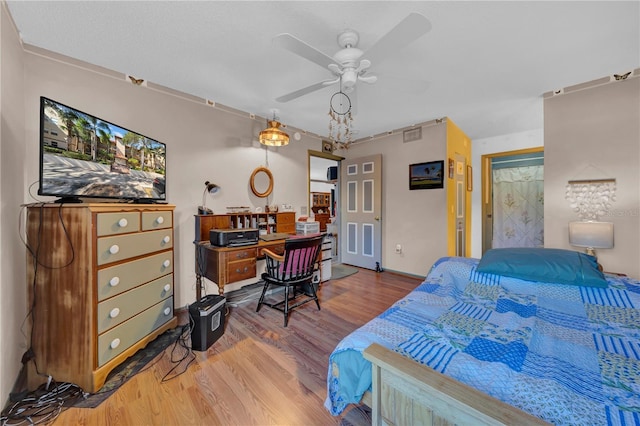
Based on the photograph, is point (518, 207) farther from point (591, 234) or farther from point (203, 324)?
point (203, 324)

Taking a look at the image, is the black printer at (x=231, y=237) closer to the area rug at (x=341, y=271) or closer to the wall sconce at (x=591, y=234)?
the area rug at (x=341, y=271)

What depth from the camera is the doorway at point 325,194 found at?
18.6ft

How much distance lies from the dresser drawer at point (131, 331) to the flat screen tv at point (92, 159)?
0.93 metres

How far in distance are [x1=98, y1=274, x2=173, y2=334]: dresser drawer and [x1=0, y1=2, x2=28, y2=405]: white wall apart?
17.0 inches

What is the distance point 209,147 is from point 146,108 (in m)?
0.70

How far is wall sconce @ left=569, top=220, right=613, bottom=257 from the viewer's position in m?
2.14

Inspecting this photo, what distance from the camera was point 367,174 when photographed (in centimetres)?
441

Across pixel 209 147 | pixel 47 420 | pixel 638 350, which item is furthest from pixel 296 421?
pixel 209 147

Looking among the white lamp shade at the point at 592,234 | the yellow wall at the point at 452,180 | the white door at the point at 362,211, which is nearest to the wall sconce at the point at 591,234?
the white lamp shade at the point at 592,234

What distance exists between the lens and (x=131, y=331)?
1732 mm

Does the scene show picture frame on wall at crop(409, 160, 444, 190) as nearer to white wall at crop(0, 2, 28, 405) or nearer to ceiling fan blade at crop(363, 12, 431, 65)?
ceiling fan blade at crop(363, 12, 431, 65)

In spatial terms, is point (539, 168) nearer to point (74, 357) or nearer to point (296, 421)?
point (296, 421)

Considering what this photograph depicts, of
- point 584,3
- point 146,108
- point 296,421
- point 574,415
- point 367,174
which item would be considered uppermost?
point 584,3

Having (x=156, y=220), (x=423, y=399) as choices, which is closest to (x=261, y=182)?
(x=156, y=220)
